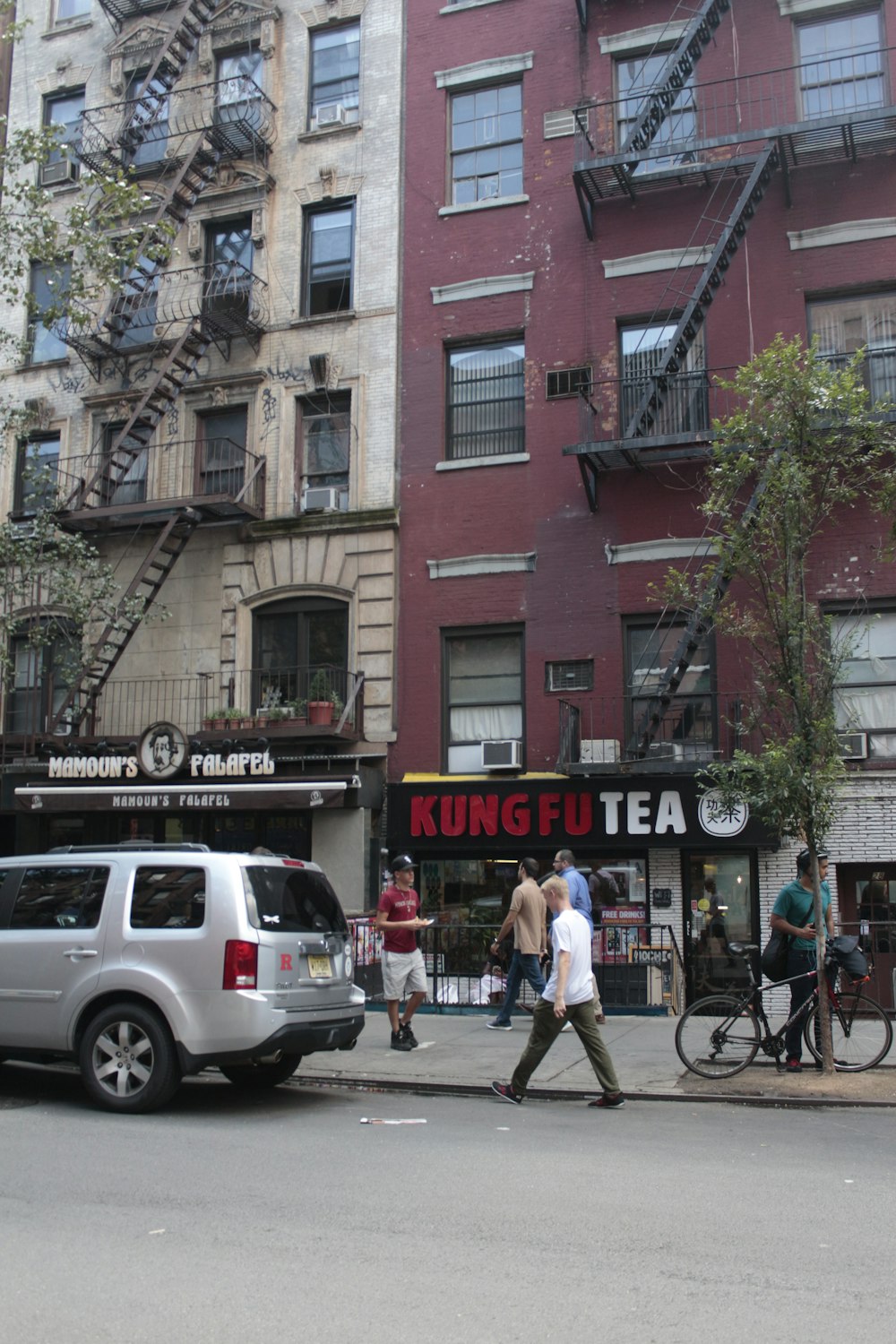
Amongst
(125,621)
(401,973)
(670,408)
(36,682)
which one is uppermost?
(670,408)

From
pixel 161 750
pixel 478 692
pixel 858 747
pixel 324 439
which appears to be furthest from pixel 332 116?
pixel 858 747

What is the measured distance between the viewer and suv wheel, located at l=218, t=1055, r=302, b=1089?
10039 mm

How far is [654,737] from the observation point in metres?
16.3

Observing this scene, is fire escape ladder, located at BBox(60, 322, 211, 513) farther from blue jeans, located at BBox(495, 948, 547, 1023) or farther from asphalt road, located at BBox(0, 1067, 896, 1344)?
asphalt road, located at BBox(0, 1067, 896, 1344)

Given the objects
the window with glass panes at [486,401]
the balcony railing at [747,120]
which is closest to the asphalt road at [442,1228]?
the window with glass panes at [486,401]

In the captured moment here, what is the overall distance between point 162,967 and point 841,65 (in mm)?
15763

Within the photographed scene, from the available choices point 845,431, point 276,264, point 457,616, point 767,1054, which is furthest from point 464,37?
point 767,1054

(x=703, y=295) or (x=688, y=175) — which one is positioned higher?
(x=688, y=175)

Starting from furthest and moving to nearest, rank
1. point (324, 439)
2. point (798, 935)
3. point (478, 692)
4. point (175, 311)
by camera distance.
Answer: point (175, 311)
point (324, 439)
point (478, 692)
point (798, 935)

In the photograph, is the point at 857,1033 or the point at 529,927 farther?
the point at 529,927

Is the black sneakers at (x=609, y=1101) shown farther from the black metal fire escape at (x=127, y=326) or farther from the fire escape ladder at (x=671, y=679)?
the black metal fire escape at (x=127, y=326)

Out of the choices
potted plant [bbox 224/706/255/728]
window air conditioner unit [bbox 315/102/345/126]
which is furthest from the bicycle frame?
window air conditioner unit [bbox 315/102/345/126]

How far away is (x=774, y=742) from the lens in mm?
11062

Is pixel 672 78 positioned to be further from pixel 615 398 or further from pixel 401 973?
pixel 401 973
